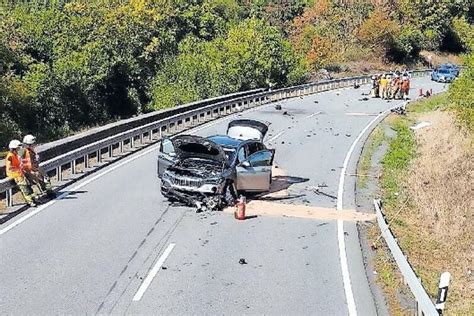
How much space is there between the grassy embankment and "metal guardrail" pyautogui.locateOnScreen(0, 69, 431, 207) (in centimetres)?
798

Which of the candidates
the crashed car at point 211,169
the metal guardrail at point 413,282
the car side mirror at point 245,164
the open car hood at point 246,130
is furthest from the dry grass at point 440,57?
the metal guardrail at point 413,282

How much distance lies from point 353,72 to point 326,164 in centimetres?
4885

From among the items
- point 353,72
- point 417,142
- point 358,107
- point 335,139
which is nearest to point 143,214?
point 335,139

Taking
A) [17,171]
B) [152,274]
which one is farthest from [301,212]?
[17,171]

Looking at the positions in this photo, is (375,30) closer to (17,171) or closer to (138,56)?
(138,56)

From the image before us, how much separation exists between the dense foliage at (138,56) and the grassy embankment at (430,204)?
22.2m

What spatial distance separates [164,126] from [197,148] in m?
11.3

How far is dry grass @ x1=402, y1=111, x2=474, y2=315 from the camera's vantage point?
42.3 ft

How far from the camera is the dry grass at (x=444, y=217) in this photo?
12.9 meters

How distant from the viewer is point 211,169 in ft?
54.0

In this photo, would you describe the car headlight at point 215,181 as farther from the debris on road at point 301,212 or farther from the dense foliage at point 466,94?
the dense foliage at point 466,94

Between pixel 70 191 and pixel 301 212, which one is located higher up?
pixel 70 191

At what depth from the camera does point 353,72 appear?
70.8 meters

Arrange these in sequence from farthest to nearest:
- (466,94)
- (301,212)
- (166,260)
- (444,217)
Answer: (466,94) < (444,217) < (301,212) < (166,260)
